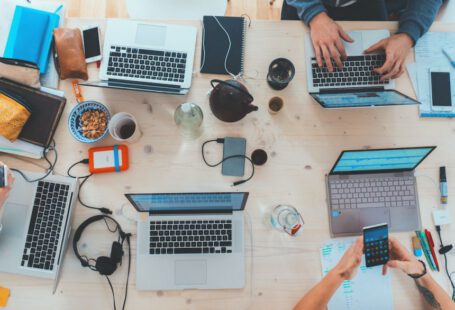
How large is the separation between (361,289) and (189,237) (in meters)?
0.62

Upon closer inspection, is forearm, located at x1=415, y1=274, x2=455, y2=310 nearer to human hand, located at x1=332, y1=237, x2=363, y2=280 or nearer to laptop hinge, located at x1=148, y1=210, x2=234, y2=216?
human hand, located at x1=332, y1=237, x2=363, y2=280

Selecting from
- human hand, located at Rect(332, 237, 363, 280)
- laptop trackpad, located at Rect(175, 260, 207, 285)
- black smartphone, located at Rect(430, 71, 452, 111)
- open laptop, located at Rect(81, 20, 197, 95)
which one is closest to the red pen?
human hand, located at Rect(332, 237, 363, 280)

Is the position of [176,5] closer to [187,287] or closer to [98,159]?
[98,159]

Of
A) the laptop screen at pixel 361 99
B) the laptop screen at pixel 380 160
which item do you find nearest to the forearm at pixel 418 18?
the laptop screen at pixel 361 99

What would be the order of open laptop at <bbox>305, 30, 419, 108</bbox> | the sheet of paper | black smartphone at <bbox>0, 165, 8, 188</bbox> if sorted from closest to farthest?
black smartphone at <bbox>0, 165, 8, 188</bbox> → the sheet of paper → open laptop at <bbox>305, 30, 419, 108</bbox>

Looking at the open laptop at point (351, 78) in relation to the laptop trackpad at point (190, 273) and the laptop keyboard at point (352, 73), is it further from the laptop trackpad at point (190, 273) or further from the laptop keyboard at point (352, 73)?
the laptop trackpad at point (190, 273)

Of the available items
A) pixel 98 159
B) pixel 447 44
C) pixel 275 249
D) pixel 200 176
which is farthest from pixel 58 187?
pixel 447 44

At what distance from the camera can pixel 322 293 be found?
1000 millimetres

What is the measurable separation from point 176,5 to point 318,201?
1.11 meters

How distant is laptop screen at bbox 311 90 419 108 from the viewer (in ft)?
3.55

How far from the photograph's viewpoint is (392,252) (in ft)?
3.59

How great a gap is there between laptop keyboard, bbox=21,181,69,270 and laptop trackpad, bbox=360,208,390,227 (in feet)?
3.41

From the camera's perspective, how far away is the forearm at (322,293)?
997 millimetres

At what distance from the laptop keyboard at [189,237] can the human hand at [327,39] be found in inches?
28.4
